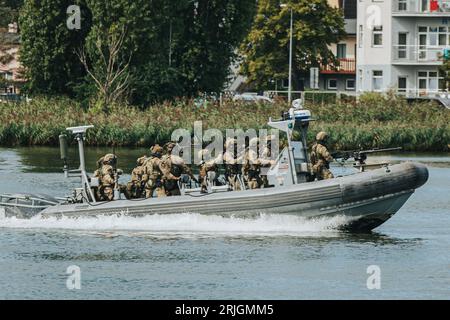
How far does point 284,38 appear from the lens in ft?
294

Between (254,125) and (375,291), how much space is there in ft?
105

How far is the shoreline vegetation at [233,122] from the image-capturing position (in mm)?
56875

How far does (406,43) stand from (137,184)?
5411cm

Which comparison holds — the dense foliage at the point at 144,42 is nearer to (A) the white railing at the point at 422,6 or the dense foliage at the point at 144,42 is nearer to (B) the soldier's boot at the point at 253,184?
(A) the white railing at the point at 422,6

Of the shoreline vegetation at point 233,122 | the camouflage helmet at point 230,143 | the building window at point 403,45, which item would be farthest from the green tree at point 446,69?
the camouflage helmet at point 230,143

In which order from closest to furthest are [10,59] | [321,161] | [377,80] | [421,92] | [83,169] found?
[321,161] < [83,169] < [421,92] < [377,80] < [10,59]

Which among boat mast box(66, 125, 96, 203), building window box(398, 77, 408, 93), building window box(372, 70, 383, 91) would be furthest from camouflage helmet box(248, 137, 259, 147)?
building window box(372, 70, 383, 91)

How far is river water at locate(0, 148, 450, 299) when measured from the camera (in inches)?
998

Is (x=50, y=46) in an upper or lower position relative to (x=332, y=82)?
upper

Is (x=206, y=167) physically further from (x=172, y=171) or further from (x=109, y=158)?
(x=109, y=158)

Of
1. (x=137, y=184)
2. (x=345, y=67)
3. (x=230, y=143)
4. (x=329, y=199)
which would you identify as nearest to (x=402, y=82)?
(x=345, y=67)

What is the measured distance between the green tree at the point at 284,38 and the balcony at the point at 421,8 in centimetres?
684

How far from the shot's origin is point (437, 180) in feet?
152
